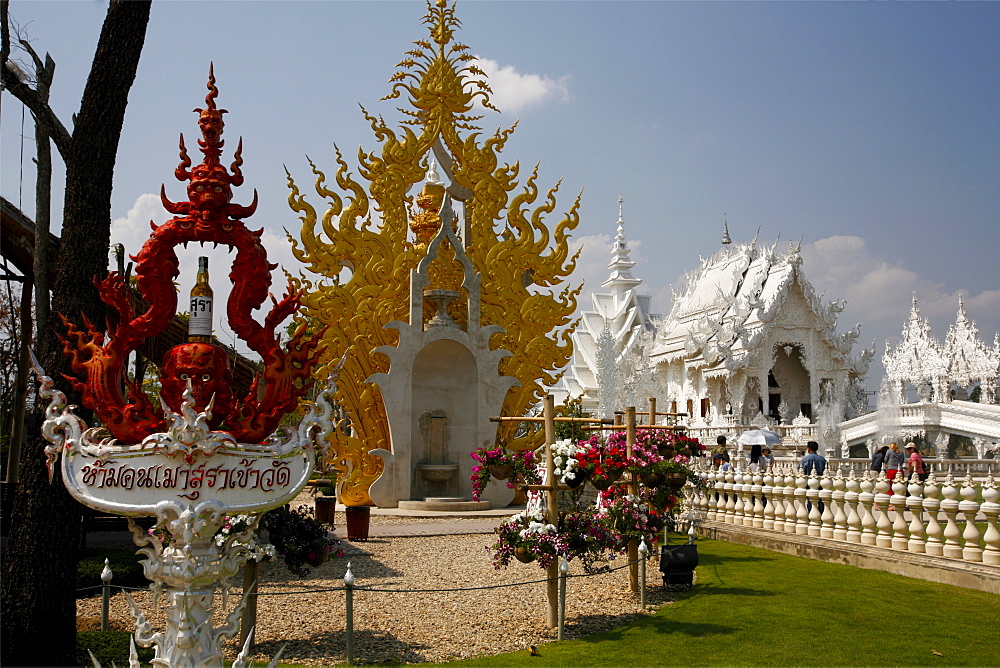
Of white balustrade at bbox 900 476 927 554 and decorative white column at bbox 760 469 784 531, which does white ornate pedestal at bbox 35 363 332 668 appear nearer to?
white balustrade at bbox 900 476 927 554

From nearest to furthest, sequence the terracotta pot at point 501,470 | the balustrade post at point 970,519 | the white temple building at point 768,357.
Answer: the terracotta pot at point 501,470
the balustrade post at point 970,519
the white temple building at point 768,357

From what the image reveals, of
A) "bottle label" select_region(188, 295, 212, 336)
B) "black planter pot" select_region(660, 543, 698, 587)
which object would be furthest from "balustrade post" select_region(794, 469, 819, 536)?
"bottle label" select_region(188, 295, 212, 336)

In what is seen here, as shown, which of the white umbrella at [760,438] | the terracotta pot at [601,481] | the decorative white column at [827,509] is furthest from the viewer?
the white umbrella at [760,438]

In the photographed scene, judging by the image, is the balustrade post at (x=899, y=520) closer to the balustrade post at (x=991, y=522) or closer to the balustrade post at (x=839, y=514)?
the balustrade post at (x=839, y=514)

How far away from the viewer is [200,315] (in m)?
4.74

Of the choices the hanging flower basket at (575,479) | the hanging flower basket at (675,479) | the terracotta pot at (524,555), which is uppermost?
the hanging flower basket at (575,479)

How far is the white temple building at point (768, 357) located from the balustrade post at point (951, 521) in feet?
66.6

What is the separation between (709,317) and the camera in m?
33.7

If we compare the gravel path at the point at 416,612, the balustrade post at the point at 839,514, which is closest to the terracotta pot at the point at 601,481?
the gravel path at the point at 416,612

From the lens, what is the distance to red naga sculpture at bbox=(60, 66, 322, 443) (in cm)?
466

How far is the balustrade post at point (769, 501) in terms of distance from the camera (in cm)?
1362

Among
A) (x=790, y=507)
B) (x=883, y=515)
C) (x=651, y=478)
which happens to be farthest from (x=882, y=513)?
(x=651, y=478)

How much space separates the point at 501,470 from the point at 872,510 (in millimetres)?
6003

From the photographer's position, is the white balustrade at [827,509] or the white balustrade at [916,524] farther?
the white balustrade at [827,509]
